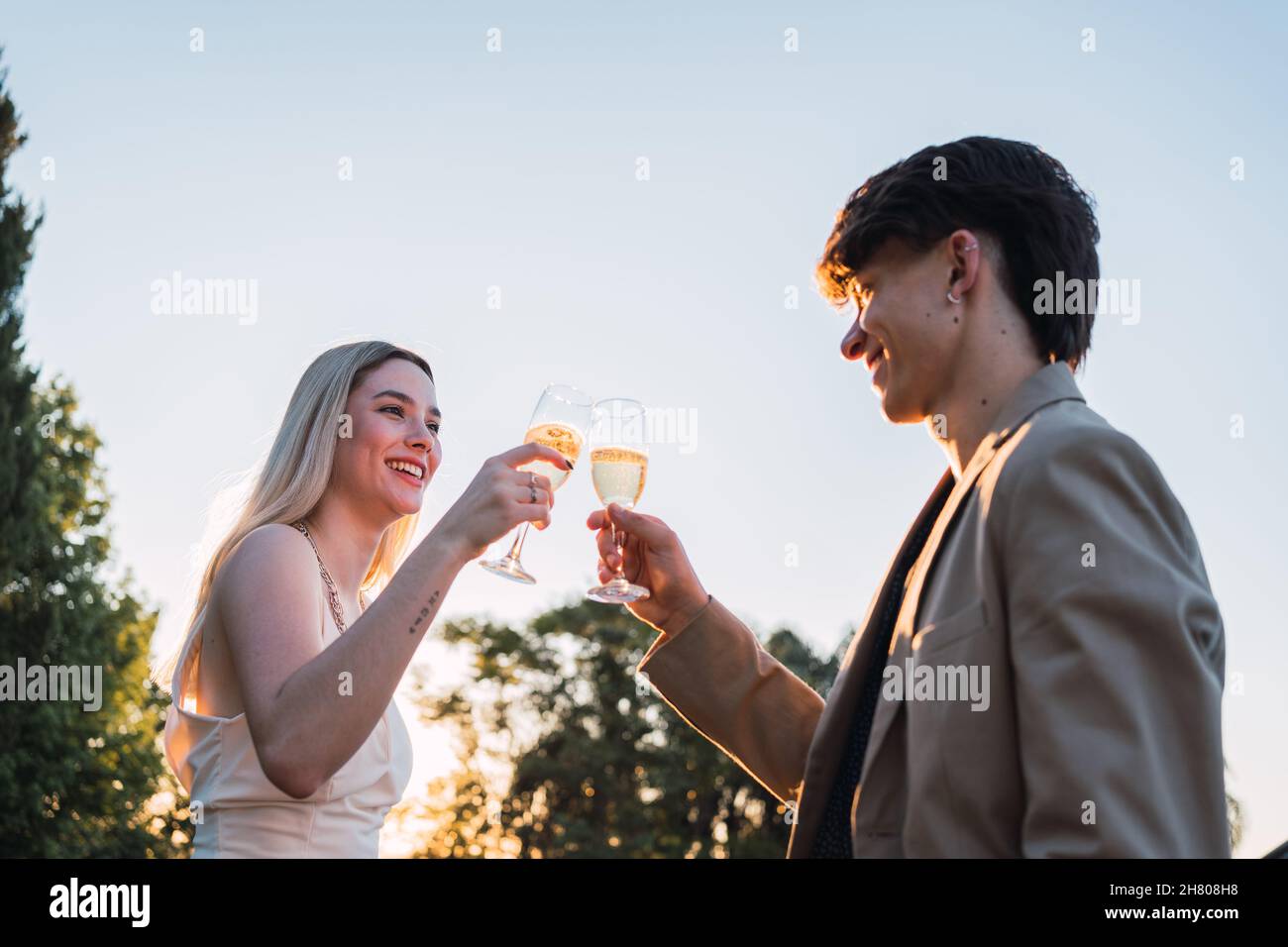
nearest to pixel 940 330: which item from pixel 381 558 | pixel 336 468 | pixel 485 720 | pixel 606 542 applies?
pixel 606 542

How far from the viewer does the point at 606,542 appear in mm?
4141

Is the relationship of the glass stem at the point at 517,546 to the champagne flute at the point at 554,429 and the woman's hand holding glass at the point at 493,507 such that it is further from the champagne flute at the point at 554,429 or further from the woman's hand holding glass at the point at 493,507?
the woman's hand holding glass at the point at 493,507

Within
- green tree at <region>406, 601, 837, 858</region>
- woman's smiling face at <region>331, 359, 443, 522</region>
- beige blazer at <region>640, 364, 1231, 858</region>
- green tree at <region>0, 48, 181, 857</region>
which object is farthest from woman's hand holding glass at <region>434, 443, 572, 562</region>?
green tree at <region>406, 601, 837, 858</region>

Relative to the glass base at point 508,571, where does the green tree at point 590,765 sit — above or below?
below

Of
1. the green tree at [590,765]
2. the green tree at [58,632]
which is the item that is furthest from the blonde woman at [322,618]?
the green tree at [590,765]

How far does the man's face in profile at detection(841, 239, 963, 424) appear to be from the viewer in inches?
128

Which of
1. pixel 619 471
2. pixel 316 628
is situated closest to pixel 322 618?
pixel 316 628

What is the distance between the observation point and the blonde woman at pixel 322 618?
3418 millimetres

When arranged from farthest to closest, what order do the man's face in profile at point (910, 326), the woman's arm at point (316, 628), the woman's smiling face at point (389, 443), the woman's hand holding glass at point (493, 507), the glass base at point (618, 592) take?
the woman's smiling face at point (389, 443) < the glass base at point (618, 592) < the woman's hand holding glass at point (493, 507) < the woman's arm at point (316, 628) < the man's face in profile at point (910, 326)

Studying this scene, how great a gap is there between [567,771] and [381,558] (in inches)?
1233

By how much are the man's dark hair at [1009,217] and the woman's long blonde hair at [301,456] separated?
2108 millimetres

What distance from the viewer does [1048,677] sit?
2361 millimetres
